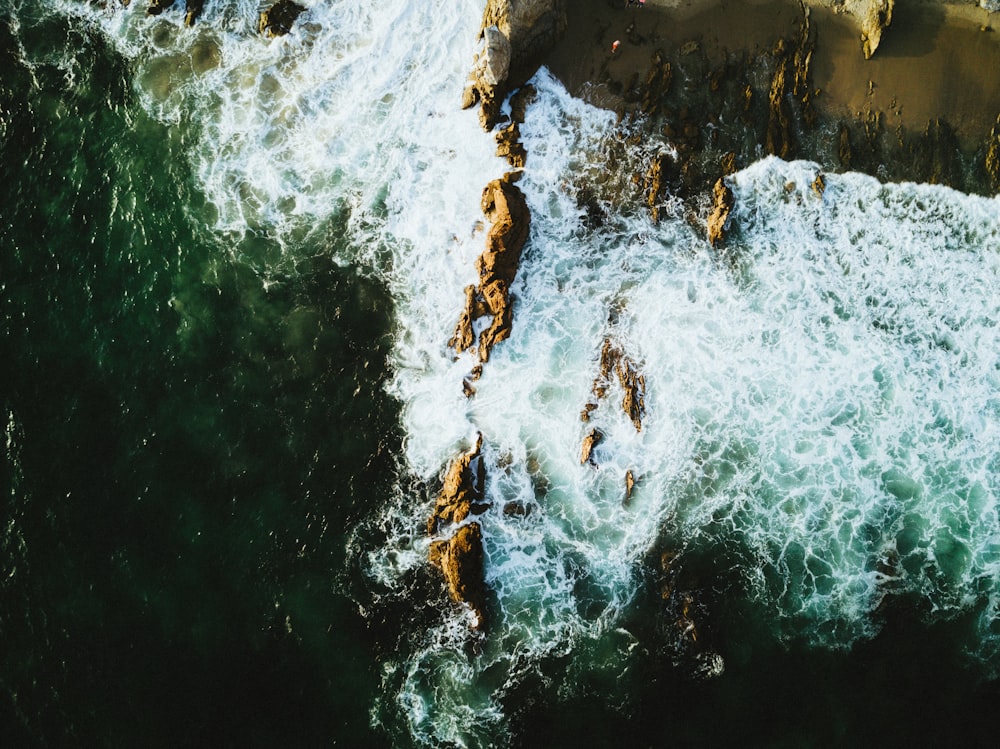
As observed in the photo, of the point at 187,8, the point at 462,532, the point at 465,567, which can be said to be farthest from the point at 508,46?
the point at 465,567

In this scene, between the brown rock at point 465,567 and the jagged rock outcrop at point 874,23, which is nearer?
the brown rock at point 465,567

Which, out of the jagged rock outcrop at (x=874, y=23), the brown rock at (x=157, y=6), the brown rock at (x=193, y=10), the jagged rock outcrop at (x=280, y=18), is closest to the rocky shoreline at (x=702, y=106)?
the jagged rock outcrop at (x=874, y=23)

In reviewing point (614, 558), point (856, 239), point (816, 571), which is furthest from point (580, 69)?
point (816, 571)

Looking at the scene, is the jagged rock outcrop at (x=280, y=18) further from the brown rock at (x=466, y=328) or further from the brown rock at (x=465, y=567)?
the brown rock at (x=465, y=567)

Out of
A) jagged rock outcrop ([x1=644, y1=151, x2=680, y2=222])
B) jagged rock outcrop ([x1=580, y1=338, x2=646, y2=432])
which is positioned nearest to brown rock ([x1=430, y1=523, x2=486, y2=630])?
jagged rock outcrop ([x1=580, y1=338, x2=646, y2=432])

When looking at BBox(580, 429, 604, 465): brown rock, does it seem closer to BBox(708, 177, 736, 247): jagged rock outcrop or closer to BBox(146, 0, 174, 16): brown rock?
BBox(708, 177, 736, 247): jagged rock outcrop

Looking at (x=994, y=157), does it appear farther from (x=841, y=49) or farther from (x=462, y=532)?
(x=462, y=532)

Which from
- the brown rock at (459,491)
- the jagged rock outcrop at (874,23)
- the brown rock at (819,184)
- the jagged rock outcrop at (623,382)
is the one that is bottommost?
the brown rock at (459,491)
